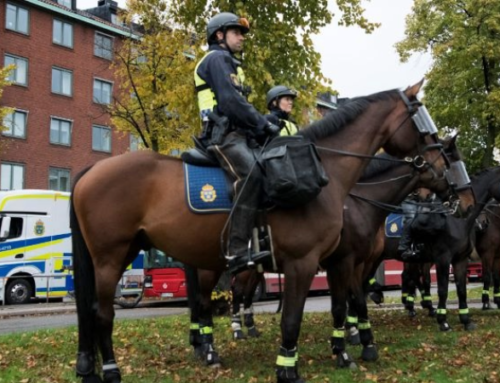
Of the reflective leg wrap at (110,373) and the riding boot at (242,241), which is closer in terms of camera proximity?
the riding boot at (242,241)

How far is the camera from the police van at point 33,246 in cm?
2372

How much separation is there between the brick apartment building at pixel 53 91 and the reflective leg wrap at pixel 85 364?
3138 cm

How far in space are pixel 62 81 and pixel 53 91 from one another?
3.44 feet

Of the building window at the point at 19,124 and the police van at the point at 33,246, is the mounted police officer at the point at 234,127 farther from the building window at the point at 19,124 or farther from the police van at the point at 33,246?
the building window at the point at 19,124

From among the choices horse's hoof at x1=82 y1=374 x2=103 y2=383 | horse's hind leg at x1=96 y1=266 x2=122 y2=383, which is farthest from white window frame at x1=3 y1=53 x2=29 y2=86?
horse's hoof at x1=82 y1=374 x2=103 y2=383

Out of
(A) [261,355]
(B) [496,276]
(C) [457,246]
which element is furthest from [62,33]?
(A) [261,355]

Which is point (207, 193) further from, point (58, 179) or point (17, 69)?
point (58, 179)

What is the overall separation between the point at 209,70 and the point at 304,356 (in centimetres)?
392

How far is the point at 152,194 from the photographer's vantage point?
644cm

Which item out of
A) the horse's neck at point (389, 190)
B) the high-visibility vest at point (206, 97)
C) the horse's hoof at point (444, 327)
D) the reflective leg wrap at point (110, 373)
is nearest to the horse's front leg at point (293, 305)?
the reflective leg wrap at point (110, 373)

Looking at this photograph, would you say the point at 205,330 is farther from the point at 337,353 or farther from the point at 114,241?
the point at 114,241

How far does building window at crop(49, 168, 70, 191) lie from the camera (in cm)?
4022

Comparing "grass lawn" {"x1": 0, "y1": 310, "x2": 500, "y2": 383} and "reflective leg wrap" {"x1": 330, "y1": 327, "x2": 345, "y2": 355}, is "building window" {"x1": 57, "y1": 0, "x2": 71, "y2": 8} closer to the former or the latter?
"grass lawn" {"x1": 0, "y1": 310, "x2": 500, "y2": 383}

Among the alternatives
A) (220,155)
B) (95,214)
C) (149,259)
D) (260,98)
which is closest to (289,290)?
(220,155)
